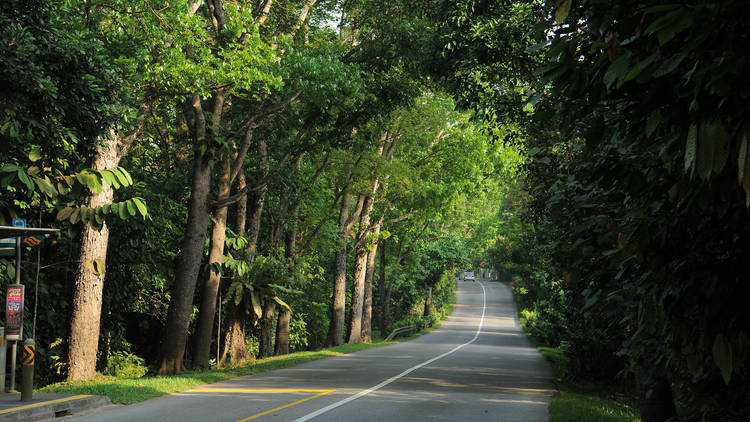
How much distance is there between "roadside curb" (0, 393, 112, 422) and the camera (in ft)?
30.6

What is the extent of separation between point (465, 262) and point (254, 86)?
4477 centimetres

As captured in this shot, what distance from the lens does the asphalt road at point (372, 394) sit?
35.1ft

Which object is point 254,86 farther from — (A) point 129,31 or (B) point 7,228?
(B) point 7,228

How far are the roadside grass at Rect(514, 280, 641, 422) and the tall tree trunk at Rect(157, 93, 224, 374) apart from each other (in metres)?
9.20

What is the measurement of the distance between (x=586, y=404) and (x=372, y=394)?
402cm

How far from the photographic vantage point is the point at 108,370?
71.4 ft

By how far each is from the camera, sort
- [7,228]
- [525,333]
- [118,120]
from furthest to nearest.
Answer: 1. [525,333]
2. [118,120]
3. [7,228]

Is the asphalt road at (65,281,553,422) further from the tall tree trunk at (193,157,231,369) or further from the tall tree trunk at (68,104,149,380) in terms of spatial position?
the tall tree trunk at (68,104,149,380)

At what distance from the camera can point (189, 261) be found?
57.6 feet

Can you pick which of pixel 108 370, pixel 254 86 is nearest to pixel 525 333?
pixel 108 370

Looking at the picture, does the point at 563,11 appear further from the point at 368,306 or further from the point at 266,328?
the point at 368,306

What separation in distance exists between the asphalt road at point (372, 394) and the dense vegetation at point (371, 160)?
2.26 metres

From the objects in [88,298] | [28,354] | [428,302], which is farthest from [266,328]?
[428,302]

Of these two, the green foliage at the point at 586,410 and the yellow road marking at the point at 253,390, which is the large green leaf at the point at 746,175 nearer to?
the green foliage at the point at 586,410
